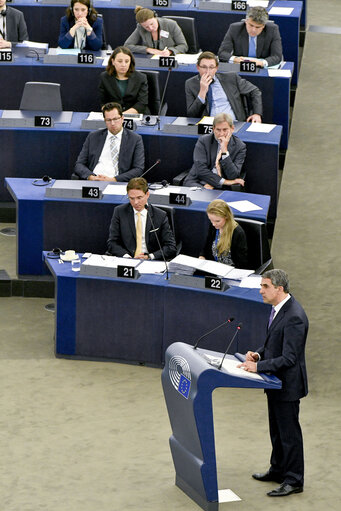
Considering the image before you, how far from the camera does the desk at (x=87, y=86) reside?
9359mm

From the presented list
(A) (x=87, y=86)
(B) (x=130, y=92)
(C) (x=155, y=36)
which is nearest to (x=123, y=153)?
(B) (x=130, y=92)

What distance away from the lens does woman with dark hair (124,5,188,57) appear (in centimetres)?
968

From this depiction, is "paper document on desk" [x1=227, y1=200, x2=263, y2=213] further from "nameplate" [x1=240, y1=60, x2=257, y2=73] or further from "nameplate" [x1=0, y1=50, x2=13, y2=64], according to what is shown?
"nameplate" [x1=0, y1=50, x2=13, y2=64]

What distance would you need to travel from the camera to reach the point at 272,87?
30.6 ft

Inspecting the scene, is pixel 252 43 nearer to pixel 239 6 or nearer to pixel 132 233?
pixel 239 6

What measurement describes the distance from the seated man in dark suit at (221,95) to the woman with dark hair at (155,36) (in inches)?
35.6

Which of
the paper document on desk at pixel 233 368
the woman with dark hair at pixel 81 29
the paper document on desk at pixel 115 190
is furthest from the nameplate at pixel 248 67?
the paper document on desk at pixel 233 368

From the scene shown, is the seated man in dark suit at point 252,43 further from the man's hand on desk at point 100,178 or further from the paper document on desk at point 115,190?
the paper document on desk at point 115,190

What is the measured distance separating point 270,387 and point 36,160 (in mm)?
4030

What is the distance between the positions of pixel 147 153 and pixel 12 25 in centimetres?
227

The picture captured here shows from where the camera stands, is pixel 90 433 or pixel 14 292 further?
pixel 14 292

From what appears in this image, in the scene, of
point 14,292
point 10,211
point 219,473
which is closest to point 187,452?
point 219,473

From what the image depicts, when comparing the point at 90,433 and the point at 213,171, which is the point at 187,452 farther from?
the point at 213,171

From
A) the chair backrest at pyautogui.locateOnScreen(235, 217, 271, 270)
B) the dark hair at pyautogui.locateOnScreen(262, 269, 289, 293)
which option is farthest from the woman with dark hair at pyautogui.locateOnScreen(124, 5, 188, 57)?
the dark hair at pyautogui.locateOnScreen(262, 269, 289, 293)
